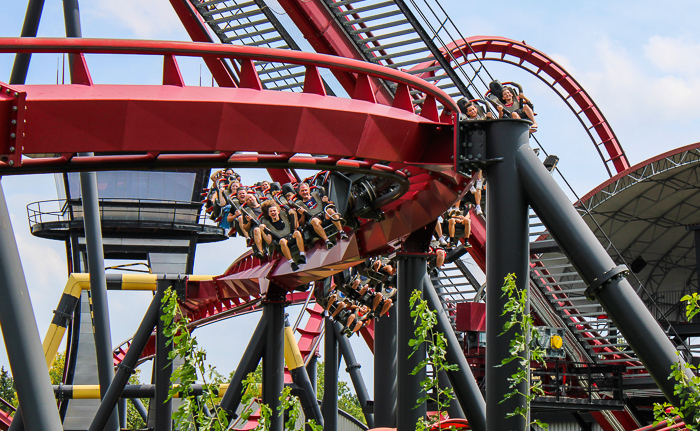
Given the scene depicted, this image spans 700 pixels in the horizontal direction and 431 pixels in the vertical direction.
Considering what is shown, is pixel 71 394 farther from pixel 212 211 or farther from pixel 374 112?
pixel 374 112

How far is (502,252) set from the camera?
16.9 feet

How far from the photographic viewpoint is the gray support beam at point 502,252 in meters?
4.92

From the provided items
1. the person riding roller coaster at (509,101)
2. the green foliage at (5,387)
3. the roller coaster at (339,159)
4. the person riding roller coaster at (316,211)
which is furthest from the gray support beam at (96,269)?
the green foliage at (5,387)

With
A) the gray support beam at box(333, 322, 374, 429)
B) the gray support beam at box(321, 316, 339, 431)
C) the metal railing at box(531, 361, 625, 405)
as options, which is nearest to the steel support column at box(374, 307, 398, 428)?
the metal railing at box(531, 361, 625, 405)

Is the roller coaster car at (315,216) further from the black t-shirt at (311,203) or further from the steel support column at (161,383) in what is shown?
the steel support column at (161,383)

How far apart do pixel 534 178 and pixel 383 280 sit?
5.06 meters

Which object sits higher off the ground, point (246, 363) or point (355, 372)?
point (355, 372)

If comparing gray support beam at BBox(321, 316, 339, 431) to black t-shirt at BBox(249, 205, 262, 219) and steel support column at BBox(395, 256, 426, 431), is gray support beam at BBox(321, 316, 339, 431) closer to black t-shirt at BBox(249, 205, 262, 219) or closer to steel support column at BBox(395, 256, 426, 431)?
black t-shirt at BBox(249, 205, 262, 219)

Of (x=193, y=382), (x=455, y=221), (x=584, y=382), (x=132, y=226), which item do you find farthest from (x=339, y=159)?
(x=132, y=226)

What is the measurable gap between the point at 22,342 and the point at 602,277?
144 inches

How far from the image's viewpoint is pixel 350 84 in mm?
9945

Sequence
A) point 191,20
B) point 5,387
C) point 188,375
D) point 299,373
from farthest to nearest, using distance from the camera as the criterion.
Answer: point 5,387
point 299,373
point 191,20
point 188,375

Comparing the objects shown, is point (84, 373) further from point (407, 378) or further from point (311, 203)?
point (407, 378)

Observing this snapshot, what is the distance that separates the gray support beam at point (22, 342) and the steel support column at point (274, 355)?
4.60 meters
